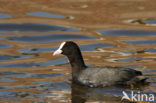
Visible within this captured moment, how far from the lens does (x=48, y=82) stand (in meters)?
11.7

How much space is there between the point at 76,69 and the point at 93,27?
5.57 m

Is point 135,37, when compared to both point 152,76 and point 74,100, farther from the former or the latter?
point 74,100

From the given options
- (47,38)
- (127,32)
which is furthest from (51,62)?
(127,32)

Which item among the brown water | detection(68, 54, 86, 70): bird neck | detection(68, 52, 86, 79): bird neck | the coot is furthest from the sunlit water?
detection(68, 54, 86, 70): bird neck

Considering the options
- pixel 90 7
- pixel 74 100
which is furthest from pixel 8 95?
pixel 90 7

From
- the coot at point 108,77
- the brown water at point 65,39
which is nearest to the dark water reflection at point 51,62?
the brown water at point 65,39

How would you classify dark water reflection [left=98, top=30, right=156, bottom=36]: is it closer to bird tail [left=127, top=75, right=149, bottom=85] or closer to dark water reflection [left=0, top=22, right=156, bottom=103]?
dark water reflection [left=0, top=22, right=156, bottom=103]

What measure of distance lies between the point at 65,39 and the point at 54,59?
2081 millimetres

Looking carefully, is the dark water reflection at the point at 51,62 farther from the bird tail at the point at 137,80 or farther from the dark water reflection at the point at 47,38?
the bird tail at the point at 137,80

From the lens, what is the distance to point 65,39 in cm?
1616

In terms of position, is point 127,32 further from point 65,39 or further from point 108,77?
point 108,77

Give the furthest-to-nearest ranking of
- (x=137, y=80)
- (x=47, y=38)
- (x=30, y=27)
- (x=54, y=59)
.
Answer: (x=30, y=27)
(x=47, y=38)
(x=54, y=59)
(x=137, y=80)

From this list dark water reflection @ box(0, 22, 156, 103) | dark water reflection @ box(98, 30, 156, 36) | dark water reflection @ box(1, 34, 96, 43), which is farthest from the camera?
dark water reflection @ box(98, 30, 156, 36)

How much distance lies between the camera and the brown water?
11.0 metres
